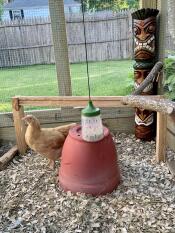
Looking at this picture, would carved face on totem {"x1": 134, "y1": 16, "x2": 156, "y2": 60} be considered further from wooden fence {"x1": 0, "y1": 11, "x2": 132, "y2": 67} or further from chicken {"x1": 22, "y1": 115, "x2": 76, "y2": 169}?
chicken {"x1": 22, "y1": 115, "x2": 76, "y2": 169}

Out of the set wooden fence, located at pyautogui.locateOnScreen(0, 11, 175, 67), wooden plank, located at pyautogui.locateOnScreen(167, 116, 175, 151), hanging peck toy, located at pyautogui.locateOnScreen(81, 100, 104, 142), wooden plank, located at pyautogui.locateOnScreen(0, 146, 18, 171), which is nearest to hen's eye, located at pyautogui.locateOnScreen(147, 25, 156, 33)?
wooden fence, located at pyautogui.locateOnScreen(0, 11, 175, 67)

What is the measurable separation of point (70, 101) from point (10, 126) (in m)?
0.65

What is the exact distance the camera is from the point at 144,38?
2.09m

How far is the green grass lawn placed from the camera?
7.26ft

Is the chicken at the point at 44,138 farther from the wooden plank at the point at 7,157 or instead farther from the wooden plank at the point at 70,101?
the wooden plank at the point at 7,157

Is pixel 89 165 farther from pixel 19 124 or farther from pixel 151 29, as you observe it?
pixel 151 29

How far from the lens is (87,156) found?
5.47 ft

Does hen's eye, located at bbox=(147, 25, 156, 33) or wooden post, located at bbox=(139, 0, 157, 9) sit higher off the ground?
wooden post, located at bbox=(139, 0, 157, 9)

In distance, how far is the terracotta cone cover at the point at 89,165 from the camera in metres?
1.67

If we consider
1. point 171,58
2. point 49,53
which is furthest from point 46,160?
point 171,58

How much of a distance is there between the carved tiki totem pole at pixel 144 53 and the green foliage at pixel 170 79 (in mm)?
107

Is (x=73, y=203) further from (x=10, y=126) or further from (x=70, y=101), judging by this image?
(x=10, y=126)

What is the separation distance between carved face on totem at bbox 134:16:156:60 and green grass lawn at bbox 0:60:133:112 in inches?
6.6

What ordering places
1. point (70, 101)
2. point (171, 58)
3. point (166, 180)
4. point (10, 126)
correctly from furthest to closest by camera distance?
point (10, 126) < point (171, 58) < point (70, 101) < point (166, 180)
